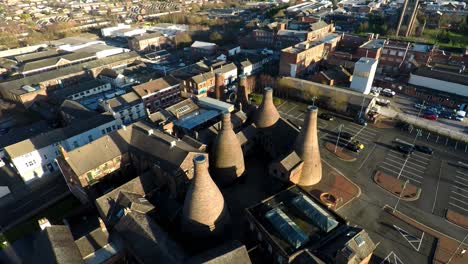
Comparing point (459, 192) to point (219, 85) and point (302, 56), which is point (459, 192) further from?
point (302, 56)

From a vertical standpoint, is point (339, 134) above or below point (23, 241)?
above

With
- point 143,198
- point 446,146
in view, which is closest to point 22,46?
point 143,198

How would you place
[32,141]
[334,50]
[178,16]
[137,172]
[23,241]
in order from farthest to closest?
[178,16], [334,50], [32,141], [137,172], [23,241]

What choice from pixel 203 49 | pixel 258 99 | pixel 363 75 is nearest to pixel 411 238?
pixel 363 75

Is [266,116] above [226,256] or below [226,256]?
above

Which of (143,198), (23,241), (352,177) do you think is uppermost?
(143,198)

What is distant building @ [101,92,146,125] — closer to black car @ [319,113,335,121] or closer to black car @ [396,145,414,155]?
black car @ [319,113,335,121]

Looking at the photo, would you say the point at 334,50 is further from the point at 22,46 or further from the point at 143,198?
the point at 22,46
